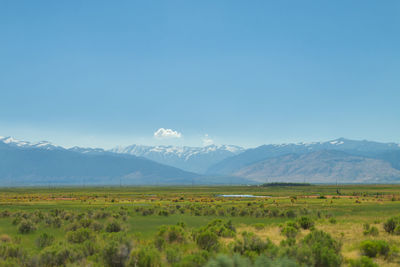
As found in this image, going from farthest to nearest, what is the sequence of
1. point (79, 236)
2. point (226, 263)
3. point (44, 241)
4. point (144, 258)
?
point (79, 236) → point (44, 241) → point (144, 258) → point (226, 263)

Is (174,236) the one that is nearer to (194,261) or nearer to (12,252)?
(194,261)

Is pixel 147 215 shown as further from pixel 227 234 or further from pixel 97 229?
pixel 227 234

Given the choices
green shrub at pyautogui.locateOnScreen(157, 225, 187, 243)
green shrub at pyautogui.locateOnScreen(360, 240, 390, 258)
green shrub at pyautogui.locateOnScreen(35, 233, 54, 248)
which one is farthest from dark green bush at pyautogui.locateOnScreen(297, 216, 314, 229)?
green shrub at pyautogui.locateOnScreen(35, 233, 54, 248)

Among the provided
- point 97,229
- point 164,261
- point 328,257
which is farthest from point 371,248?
point 97,229

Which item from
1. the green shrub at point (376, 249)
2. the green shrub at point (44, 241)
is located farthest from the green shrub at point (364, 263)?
the green shrub at point (44, 241)

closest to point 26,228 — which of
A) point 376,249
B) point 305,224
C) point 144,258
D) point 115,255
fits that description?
point 115,255

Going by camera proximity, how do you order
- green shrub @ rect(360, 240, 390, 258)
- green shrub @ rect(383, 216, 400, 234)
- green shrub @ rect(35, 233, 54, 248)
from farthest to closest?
green shrub @ rect(383, 216, 400, 234) → green shrub @ rect(35, 233, 54, 248) → green shrub @ rect(360, 240, 390, 258)

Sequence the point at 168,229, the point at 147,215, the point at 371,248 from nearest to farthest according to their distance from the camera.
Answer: the point at 371,248 < the point at 168,229 < the point at 147,215

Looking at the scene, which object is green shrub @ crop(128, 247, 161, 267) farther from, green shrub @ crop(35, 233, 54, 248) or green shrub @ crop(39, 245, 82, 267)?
green shrub @ crop(35, 233, 54, 248)

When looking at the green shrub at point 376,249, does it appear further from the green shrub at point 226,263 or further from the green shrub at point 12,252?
the green shrub at point 12,252

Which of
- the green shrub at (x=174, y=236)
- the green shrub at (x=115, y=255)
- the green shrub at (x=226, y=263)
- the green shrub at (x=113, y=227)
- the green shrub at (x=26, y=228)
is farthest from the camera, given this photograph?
the green shrub at (x=26, y=228)

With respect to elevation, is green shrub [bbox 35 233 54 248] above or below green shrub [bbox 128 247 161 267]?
below

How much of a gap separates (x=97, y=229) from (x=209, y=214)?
1869 cm

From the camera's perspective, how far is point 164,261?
16547 mm
